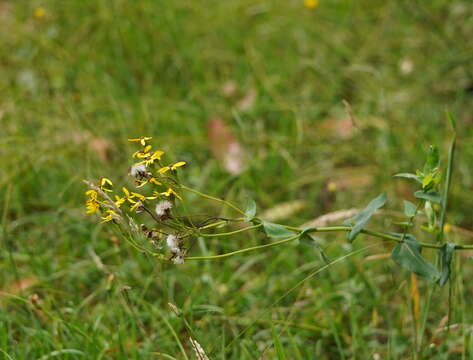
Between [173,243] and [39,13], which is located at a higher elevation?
[39,13]

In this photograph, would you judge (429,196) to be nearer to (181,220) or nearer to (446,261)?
(446,261)

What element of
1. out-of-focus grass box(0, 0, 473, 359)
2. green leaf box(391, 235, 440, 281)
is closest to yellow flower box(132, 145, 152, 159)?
out-of-focus grass box(0, 0, 473, 359)

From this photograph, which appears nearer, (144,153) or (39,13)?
(144,153)

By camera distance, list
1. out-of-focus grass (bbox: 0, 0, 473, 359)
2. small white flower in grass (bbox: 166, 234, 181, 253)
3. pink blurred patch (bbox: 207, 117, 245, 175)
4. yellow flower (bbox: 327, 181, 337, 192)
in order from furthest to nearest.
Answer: pink blurred patch (bbox: 207, 117, 245, 175) → yellow flower (bbox: 327, 181, 337, 192) → out-of-focus grass (bbox: 0, 0, 473, 359) → small white flower in grass (bbox: 166, 234, 181, 253)

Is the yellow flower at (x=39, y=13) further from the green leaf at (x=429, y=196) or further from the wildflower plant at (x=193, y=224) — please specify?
the green leaf at (x=429, y=196)

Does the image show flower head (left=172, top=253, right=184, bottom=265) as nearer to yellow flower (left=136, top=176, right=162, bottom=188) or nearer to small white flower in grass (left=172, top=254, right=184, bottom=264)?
small white flower in grass (left=172, top=254, right=184, bottom=264)

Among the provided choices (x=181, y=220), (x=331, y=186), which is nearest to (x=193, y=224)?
(x=181, y=220)
